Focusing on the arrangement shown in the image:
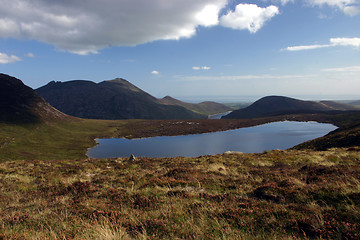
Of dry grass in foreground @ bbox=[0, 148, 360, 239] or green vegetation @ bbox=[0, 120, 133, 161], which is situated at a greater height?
dry grass in foreground @ bbox=[0, 148, 360, 239]

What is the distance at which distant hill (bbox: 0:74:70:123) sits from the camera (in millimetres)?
125856

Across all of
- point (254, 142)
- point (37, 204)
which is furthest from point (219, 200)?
point (254, 142)

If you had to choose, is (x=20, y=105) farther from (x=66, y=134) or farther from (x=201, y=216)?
(x=201, y=216)

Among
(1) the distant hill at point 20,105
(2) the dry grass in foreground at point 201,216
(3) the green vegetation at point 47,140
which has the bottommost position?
(3) the green vegetation at point 47,140

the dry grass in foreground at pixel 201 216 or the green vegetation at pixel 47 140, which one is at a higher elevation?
the dry grass in foreground at pixel 201 216

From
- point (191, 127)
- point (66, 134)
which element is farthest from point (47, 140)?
point (191, 127)

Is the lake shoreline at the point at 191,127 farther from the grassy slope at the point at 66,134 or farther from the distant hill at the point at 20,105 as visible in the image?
the distant hill at the point at 20,105

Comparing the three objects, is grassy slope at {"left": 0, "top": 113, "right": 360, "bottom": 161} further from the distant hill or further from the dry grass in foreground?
the dry grass in foreground

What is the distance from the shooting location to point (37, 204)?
9.07 meters

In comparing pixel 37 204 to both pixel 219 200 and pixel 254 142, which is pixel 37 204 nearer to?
pixel 219 200

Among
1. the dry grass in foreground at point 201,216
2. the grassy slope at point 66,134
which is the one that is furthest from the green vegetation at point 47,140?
the dry grass in foreground at point 201,216

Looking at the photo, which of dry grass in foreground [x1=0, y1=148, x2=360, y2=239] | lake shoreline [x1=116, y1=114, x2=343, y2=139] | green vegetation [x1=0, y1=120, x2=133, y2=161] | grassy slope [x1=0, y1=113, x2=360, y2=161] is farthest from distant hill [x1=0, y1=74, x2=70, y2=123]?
dry grass in foreground [x1=0, y1=148, x2=360, y2=239]

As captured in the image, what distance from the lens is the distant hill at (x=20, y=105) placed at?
126 meters

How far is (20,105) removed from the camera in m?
141
